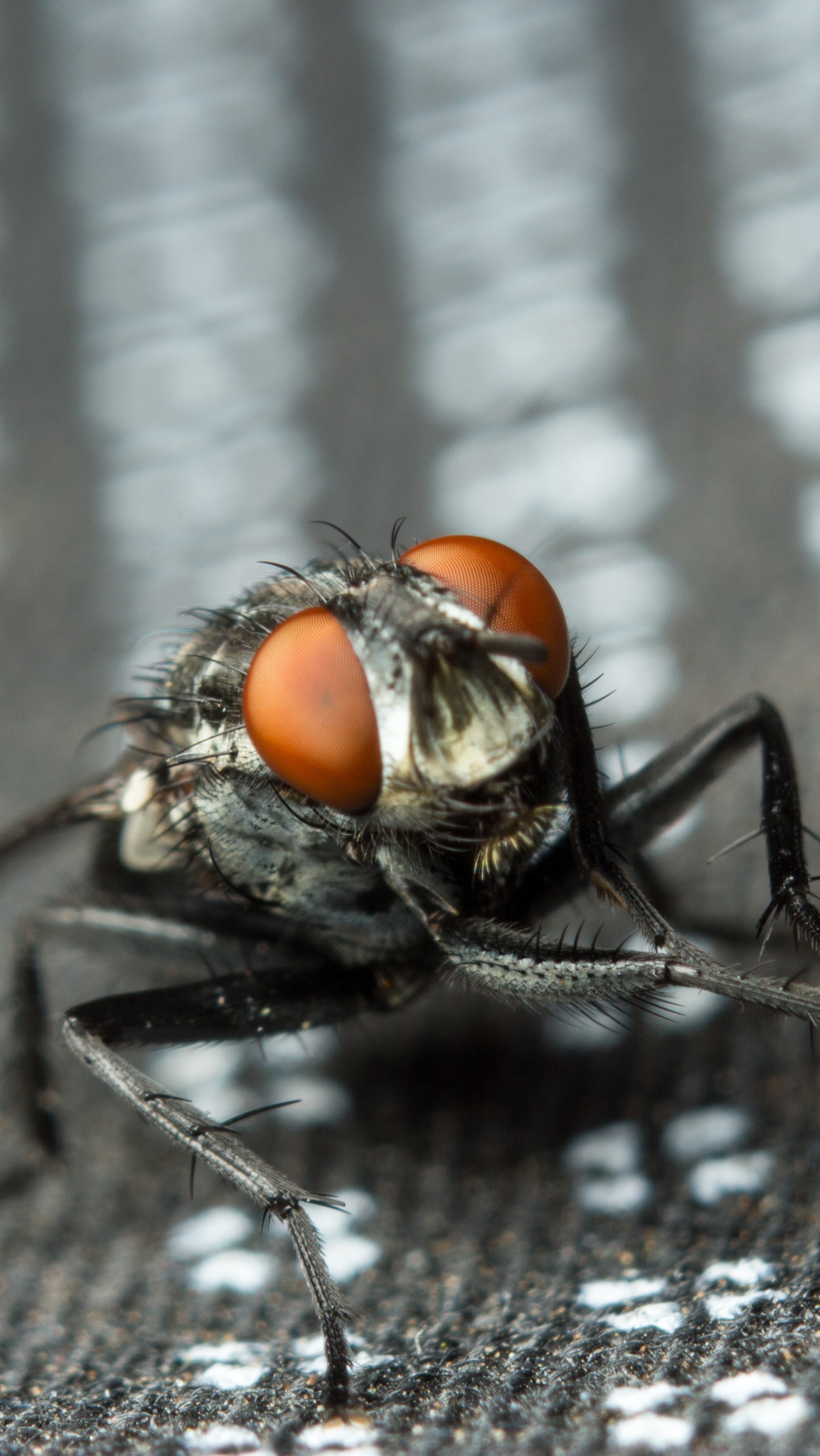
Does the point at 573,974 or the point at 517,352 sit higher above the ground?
the point at 517,352

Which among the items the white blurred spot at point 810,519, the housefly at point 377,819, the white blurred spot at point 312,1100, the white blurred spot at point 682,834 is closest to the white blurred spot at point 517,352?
the white blurred spot at point 810,519

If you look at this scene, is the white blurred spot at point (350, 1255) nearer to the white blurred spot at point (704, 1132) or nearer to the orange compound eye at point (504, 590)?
the white blurred spot at point (704, 1132)

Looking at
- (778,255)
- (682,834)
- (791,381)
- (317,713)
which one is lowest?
(682,834)

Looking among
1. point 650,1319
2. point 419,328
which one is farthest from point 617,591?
point 650,1319

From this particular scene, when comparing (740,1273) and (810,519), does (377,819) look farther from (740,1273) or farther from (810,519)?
(810,519)

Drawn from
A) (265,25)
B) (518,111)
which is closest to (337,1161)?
(518,111)

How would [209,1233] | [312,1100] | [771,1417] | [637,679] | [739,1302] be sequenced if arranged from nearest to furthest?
[771,1417], [739,1302], [209,1233], [312,1100], [637,679]

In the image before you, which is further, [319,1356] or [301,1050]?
[301,1050]

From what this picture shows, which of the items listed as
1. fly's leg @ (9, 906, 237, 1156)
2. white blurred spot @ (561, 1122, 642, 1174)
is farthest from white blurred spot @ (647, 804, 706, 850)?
fly's leg @ (9, 906, 237, 1156)
